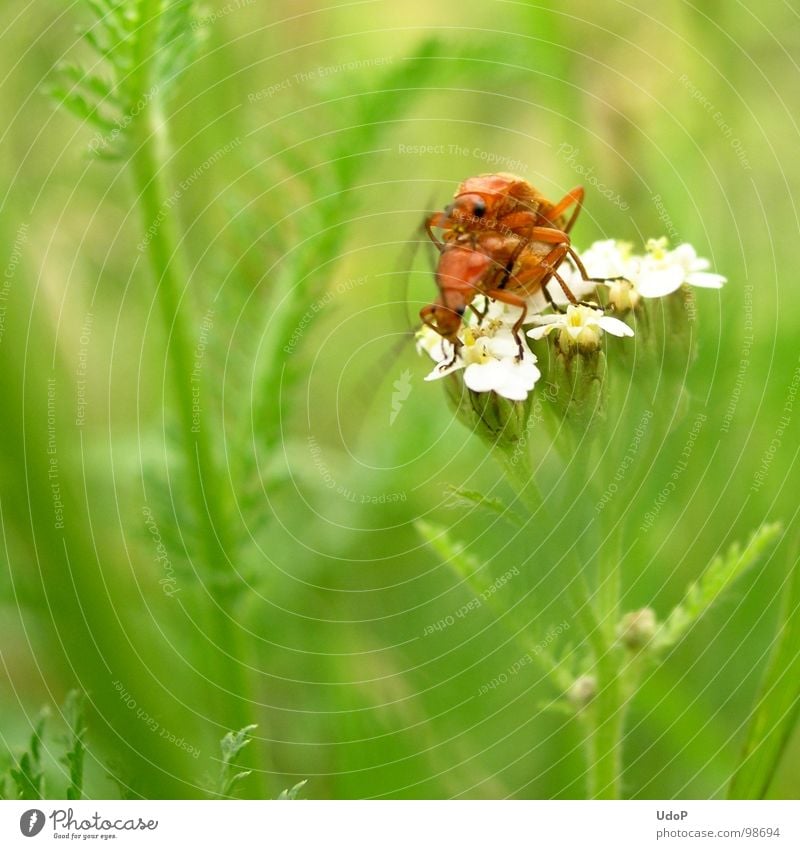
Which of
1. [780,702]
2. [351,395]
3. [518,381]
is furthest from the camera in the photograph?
[351,395]

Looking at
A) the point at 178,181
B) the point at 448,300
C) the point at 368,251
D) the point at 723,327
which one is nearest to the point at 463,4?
the point at 368,251

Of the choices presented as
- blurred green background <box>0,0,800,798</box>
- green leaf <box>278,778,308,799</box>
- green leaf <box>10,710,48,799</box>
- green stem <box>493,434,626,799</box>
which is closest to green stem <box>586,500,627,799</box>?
green stem <box>493,434,626,799</box>

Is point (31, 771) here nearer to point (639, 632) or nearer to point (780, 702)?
point (639, 632)

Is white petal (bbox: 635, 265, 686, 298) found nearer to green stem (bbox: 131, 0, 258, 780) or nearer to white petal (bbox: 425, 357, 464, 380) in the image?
white petal (bbox: 425, 357, 464, 380)

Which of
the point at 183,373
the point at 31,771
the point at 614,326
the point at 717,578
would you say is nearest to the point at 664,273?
the point at 614,326

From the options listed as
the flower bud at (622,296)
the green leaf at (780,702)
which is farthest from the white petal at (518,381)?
the green leaf at (780,702)

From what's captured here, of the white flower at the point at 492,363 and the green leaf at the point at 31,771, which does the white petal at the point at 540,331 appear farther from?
the green leaf at the point at 31,771
